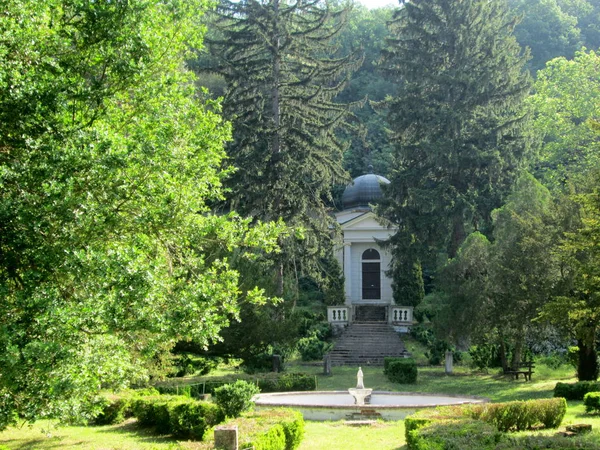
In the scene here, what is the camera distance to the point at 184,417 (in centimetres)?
1412

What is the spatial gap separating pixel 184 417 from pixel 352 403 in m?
6.18

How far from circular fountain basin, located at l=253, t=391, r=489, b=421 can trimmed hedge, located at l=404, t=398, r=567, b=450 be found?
91.3 inches

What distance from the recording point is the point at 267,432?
428 inches

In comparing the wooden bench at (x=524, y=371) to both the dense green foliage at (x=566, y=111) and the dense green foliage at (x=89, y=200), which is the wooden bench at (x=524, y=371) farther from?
the dense green foliage at (x=89, y=200)

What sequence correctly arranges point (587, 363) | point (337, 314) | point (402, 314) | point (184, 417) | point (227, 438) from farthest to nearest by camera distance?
point (337, 314)
point (402, 314)
point (587, 363)
point (184, 417)
point (227, 438)

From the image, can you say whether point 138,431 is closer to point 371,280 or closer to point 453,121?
point 453,121

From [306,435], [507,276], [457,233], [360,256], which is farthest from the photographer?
[360,256]

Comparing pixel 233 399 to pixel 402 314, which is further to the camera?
pixel 402 314

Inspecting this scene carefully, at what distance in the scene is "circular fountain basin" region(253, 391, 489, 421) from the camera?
1597cm

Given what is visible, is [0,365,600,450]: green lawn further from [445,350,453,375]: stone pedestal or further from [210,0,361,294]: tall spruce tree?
[210,0,361,294]: tall spruce tree

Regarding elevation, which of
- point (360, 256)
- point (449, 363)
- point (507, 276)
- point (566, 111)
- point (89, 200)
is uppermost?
point (566, 111)

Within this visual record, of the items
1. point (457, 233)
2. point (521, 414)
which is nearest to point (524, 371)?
point (457, 233)

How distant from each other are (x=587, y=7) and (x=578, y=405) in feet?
179

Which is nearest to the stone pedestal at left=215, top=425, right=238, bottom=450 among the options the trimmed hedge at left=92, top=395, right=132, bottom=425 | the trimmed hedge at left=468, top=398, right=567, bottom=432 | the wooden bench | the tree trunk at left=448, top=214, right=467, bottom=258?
the trimmed hedge at left=468, top=398, right=567, bottom=432
